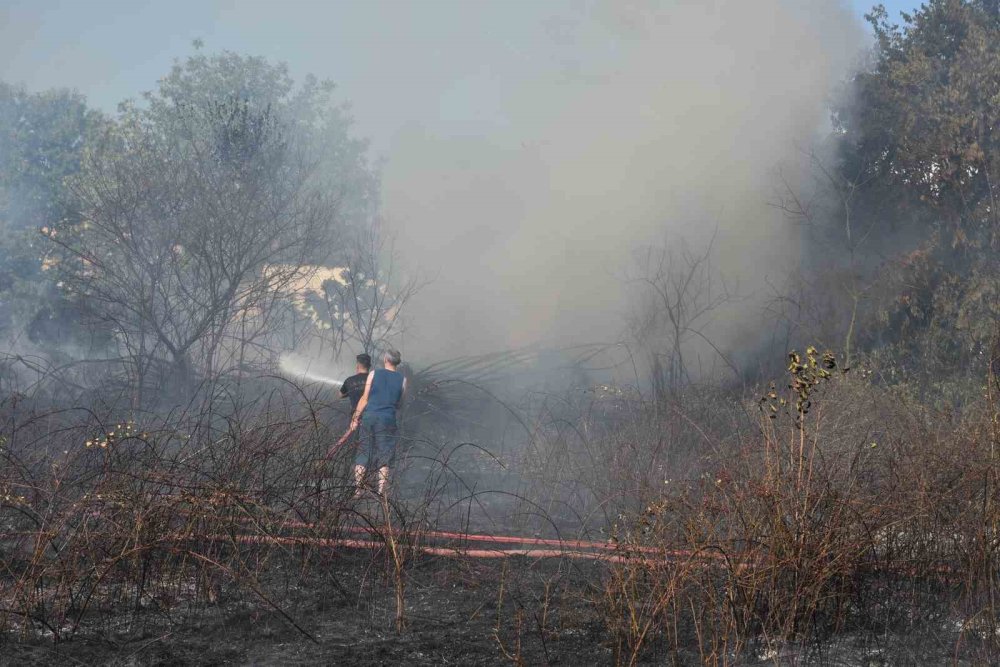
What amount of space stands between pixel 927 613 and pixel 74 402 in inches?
356

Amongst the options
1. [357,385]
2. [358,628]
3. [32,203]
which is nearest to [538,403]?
[357,385]

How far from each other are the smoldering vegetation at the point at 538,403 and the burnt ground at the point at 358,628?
0.03 meters

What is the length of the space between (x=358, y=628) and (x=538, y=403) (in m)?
9.03

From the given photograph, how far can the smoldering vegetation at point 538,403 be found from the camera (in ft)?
16.5

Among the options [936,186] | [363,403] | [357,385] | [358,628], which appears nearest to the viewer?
[358,628]

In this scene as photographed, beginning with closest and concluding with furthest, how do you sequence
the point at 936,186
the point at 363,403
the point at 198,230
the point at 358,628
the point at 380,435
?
1. the point at 358,628
2. the point at 380,435
3. the point at 363,403
4. the point at 198,230
5. the point at 936,186

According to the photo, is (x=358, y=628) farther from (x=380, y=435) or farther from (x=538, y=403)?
(x=538, y=403)

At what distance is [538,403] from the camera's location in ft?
46.5

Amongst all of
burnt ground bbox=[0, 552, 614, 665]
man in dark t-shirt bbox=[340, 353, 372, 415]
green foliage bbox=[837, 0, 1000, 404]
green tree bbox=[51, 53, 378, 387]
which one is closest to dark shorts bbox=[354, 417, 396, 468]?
man in dark t-shirt bbox=[340, 353, 372, 415]

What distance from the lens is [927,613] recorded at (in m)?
5.39

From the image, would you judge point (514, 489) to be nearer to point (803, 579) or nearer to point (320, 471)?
point (320, 471)

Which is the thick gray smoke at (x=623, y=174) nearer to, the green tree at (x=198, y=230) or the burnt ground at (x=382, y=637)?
the green tree at (x=198, y=230)

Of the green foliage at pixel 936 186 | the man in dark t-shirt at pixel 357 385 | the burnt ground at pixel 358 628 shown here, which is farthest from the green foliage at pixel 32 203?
the burnt ground at pixel 358 628

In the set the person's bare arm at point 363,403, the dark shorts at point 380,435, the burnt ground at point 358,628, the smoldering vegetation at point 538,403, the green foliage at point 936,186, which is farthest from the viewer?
the green foliage at point 936,186
